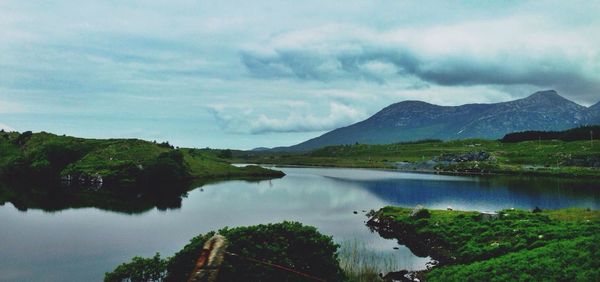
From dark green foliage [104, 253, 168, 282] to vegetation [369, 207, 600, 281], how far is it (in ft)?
81.3

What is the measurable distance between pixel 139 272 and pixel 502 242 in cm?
3875

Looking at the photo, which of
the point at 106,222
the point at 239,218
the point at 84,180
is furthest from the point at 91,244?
the point at 84,180

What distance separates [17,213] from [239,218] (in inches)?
1881

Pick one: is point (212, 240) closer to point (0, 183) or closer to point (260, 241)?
point (260, 241)

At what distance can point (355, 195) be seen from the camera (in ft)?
410

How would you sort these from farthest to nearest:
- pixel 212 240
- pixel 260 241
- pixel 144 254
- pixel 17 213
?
pixel 17 213 → pixel 144 254 → pixel 260 241 → pixel 212 240

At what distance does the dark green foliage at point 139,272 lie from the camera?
34.8 m

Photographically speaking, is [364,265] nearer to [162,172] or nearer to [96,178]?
[162,172]

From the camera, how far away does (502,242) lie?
163 ft

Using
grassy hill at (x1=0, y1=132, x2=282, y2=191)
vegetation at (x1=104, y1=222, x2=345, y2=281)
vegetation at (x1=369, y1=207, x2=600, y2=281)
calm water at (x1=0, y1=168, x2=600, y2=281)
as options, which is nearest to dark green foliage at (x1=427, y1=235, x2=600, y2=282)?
vegetation at (x1=369, y1=207, x2=600, y2=281)

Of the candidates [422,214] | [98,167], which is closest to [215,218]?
[422,214]

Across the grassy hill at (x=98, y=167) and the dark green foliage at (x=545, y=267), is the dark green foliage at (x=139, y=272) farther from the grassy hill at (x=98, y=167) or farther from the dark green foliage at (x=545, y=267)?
the grassy hill at (x=98, y=167)

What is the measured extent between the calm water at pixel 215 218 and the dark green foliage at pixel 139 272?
12.0m

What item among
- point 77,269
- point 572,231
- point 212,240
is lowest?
point 77,269
